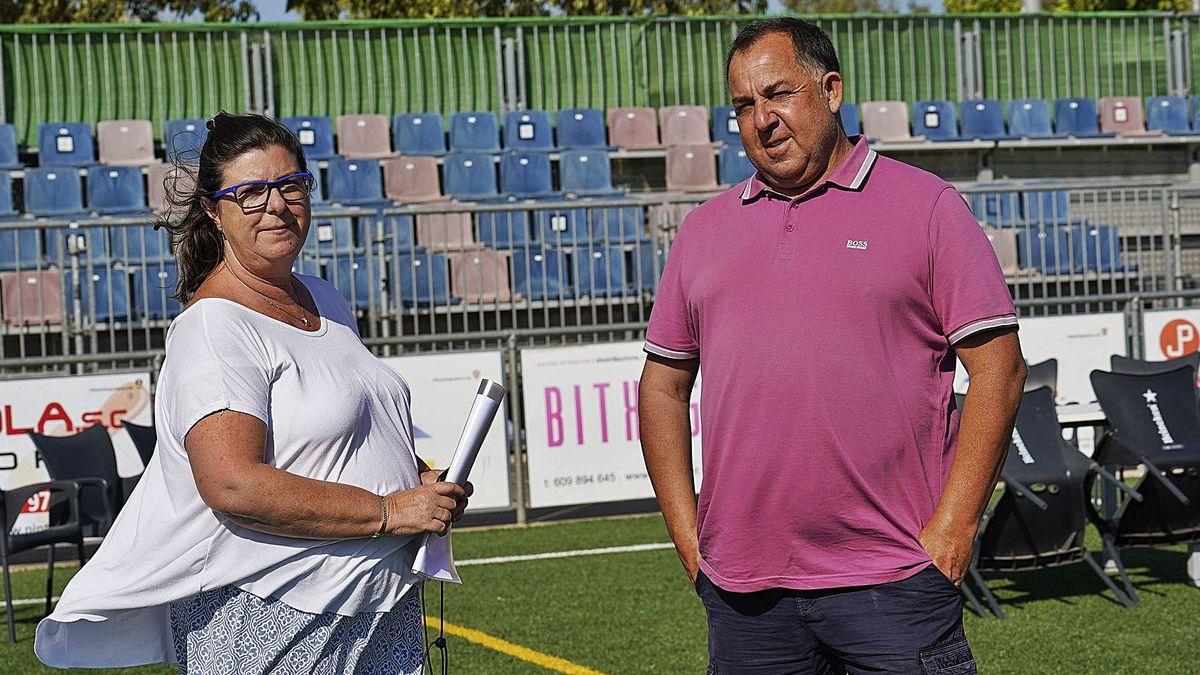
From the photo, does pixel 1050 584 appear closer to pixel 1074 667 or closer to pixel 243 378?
pixel 1074 667

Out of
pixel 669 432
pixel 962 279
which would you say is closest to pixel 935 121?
pixel 669 432

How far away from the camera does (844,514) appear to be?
262 cm

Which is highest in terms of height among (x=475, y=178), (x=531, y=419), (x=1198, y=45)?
(x=1198, y=45)

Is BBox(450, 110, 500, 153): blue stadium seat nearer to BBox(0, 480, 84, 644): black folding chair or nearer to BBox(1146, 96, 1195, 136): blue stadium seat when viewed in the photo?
BBox(1146, 96, 1195, 136): blue stadium seat

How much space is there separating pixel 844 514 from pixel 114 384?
8.04 metres

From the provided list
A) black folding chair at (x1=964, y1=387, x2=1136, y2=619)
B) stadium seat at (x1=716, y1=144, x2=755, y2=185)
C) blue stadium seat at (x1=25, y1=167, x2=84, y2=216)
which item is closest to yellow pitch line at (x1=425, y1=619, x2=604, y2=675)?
black folding chair at (x1=964, y1=387, x2=1136, y2=619)

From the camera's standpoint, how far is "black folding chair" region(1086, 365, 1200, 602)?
662 cm

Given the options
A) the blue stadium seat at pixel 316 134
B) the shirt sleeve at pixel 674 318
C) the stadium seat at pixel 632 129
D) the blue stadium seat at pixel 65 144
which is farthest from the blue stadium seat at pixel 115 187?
the shirt sleeve at pixel 674 318

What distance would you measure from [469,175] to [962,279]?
48.6 feet

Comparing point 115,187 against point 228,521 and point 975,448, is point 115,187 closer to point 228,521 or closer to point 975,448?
point 228,521

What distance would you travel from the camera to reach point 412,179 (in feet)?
56.1

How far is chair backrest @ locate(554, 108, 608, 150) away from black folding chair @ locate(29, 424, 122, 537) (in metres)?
10.9

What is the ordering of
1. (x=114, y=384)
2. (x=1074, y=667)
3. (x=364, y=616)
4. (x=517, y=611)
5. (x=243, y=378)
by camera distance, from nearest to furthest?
(x=243, y=378) → (x=364, y=616) → (x=1074, y=667) → (x=517, y=611) → (x=114, y=384)

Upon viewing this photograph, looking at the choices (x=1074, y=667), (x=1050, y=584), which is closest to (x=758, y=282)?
(x=1074, y=667)
